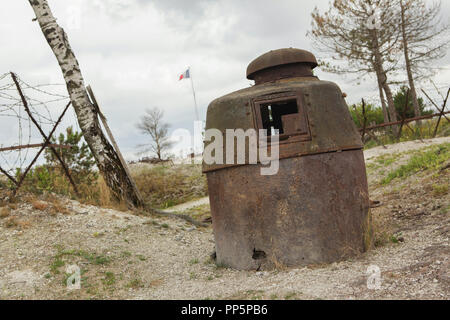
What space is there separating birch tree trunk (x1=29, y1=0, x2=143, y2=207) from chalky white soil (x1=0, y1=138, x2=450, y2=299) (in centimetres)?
92

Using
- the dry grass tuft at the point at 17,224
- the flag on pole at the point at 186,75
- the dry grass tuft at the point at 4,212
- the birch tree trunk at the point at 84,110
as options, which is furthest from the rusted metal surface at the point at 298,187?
the flag on pole at the point at 186,75

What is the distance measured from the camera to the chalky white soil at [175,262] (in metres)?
3.42

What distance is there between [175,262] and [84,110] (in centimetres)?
378

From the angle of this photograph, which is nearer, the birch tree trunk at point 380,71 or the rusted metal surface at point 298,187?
the rusted metal surface at point 298,187

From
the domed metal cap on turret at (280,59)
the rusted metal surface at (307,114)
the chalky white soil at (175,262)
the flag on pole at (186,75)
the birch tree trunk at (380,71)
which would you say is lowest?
the chalky white soil at (175,262)

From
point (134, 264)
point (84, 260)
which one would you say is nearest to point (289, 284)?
point (134, 264)

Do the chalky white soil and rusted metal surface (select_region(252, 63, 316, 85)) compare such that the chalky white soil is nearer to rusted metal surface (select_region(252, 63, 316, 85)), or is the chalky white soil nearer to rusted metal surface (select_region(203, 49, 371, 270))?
rusted metal surface (select_region(203, 49, 371, 270))

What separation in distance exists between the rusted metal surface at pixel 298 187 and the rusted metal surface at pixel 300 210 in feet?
0.03

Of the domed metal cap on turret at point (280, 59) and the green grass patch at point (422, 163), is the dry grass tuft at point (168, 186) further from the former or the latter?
the domed metal cap on turret at point (280, 59)

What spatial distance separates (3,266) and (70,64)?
4100 millimetres

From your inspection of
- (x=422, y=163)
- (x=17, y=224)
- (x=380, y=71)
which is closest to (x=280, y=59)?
(x=17, y=224)

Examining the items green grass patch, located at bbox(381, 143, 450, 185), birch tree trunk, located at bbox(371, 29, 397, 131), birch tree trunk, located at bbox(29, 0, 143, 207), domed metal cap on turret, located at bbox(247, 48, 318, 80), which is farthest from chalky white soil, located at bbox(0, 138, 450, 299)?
birch tree trunk, located at bbox(371, 29, 397, 131)

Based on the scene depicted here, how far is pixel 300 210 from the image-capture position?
13.4 ft

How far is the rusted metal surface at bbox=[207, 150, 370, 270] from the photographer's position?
4.09 meters
